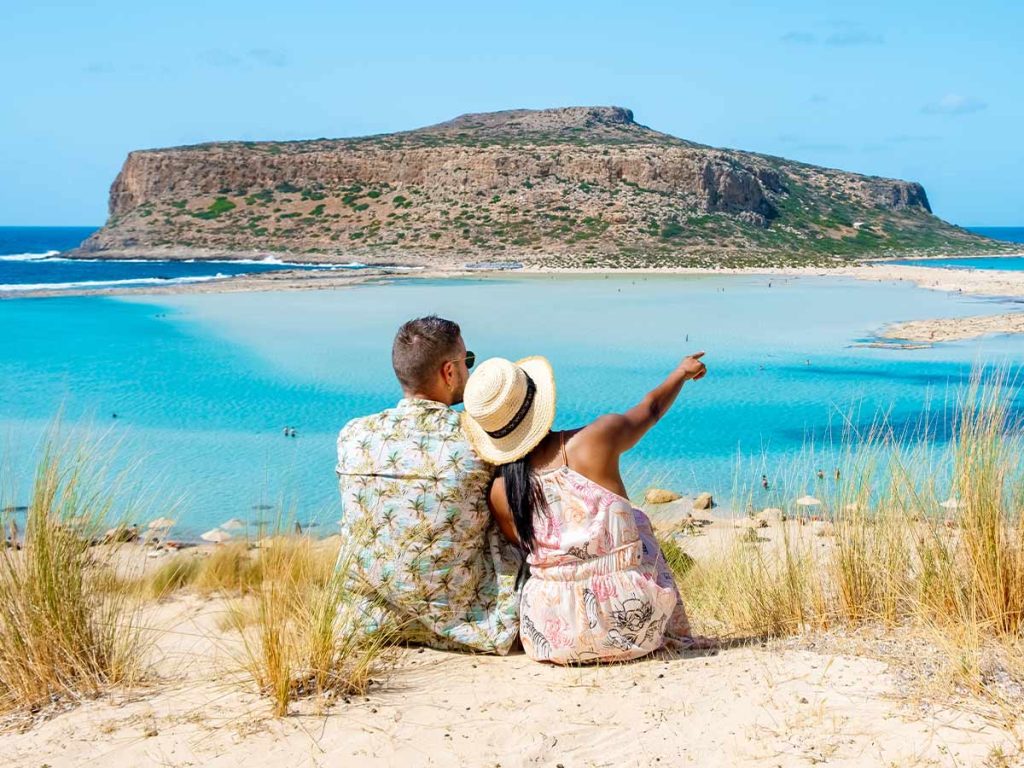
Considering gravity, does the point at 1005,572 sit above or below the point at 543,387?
below

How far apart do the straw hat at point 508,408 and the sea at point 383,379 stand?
4.04 ft

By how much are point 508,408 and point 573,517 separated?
17.3 inches

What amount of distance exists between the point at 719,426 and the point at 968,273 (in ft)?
104

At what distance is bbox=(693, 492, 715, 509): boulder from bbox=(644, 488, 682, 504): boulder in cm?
17

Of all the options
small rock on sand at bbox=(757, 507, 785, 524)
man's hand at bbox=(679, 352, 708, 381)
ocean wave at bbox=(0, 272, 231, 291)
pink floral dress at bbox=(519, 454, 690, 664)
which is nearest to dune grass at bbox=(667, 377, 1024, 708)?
pink floral dress at bbox=(519, 454, 690, 664)

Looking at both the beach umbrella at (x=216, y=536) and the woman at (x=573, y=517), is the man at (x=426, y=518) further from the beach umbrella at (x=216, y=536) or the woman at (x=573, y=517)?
the beach umbrella at (x=216, y=536)

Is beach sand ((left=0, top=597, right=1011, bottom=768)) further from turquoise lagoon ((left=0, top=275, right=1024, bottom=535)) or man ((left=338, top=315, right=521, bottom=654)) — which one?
turquoise lagoon ((left=0, top=275, right=1024, bottom=535))

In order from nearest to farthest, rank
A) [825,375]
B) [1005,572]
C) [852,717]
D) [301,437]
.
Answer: [852,717] → [1005,572] → [301,437] → [825,375]

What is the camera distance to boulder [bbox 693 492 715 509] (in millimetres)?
7832

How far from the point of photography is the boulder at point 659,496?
759 cm

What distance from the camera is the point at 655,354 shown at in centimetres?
1717

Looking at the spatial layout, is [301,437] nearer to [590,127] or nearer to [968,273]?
[968,273]

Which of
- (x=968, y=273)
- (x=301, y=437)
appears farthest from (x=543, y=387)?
(x=968, y=273)

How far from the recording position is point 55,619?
346 centimetres
